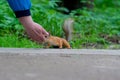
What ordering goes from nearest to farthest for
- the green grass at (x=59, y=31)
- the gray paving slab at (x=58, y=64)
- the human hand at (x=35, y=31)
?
the gray paving slab at (x=58, y=64), the human hand at (x=35, y=31), the green grass at (x=59, y=31)

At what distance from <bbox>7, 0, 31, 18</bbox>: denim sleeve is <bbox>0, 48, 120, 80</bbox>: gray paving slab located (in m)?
0.45

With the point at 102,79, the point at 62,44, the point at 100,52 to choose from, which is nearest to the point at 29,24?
the point at 102,79

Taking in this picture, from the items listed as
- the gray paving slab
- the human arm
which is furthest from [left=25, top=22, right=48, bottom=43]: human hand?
the gray paving slab

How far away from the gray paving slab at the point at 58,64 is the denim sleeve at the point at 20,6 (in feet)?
1.48

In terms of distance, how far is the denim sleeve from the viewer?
3.15 metres

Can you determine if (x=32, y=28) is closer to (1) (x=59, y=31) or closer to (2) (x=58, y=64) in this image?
(2) (x=58, y=64)

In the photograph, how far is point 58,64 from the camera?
3.72 metres

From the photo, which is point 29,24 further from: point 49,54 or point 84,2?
point 84,2

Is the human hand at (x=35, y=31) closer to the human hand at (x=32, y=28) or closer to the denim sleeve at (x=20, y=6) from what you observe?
the human hand at (x=32, y=28)

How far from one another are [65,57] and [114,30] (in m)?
2.98

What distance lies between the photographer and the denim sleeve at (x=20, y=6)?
10.3ft

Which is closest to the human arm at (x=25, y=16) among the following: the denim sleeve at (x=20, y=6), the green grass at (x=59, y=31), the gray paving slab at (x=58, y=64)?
the denim sleeve at (x=20, y=6)

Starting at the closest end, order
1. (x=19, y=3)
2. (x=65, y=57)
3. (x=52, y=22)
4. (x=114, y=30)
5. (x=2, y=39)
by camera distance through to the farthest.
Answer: (x=19, y=3), (x=65, y=57), (x=2, y=39), (x=52, y=22), (x=114, y=30)

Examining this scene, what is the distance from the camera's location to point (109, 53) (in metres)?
4.18
